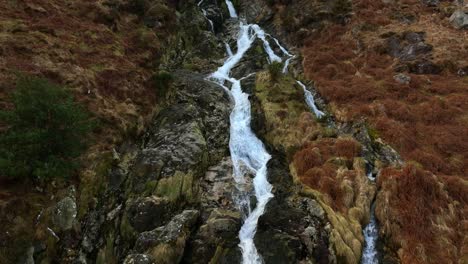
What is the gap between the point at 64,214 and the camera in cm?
1905

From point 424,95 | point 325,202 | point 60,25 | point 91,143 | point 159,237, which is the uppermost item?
point 60,25

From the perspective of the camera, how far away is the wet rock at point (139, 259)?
18.0 metres

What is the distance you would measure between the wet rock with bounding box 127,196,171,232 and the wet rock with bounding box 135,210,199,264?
827 mm

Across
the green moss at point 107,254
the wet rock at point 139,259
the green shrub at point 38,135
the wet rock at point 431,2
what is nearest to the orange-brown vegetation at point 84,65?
the green shrub at point 38,135

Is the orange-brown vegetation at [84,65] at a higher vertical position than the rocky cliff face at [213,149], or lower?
higher

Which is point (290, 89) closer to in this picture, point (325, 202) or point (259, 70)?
point (259, 70)

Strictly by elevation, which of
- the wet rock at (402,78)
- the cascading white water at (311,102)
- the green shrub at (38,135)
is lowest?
the wet rock at (402,78)

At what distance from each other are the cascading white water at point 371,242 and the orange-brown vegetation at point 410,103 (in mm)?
658

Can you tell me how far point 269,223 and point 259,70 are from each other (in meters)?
25.2

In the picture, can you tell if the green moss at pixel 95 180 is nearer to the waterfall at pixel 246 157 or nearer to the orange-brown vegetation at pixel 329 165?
the waterfall at pixel 246 157

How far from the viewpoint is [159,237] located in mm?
19297

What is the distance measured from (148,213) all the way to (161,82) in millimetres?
16644

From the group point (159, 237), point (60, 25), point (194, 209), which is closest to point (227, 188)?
point (194, 209)

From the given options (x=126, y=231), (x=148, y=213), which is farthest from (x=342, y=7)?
(x=126, y=231)
